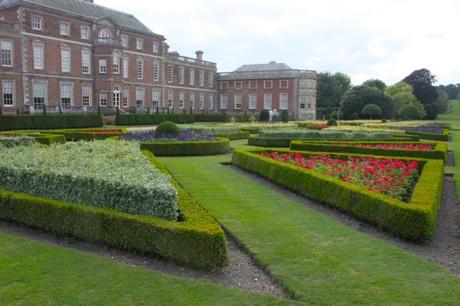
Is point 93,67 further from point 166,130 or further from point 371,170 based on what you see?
point 371,170

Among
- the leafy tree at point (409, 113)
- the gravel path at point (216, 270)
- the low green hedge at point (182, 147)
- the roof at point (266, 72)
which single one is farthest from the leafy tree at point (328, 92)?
the gravel path at point (216, 270)

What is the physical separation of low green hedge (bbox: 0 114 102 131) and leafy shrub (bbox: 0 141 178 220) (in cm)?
2212

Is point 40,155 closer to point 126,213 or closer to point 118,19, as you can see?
point 126,213

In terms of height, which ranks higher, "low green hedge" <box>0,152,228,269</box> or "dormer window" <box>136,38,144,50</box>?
"dormer window" <box>136,38,144,50</box>

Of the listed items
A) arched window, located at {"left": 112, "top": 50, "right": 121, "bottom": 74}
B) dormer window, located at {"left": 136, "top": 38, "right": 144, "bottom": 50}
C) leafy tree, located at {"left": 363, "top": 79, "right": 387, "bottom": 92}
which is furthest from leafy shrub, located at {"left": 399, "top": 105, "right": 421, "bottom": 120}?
arched window, located at {"left": 112, "top": 50, "right": 121, "bottom": 74}

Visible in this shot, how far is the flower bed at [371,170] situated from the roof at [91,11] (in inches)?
1301

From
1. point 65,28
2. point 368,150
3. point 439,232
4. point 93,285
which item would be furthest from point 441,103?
point 93,285

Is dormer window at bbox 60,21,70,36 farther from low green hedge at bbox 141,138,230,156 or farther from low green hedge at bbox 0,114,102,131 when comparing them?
low green hedge at bbox 141,138,230,156

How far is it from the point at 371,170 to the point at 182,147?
8565 millimetres

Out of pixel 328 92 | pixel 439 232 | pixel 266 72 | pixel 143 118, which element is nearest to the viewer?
pixel 439 232

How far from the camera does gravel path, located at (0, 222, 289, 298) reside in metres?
5.07

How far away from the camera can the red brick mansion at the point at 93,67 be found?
36.1 m

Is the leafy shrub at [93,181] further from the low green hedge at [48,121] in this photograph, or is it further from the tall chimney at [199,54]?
the tall chimney at [199,54]

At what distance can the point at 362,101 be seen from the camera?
55.0 metres
